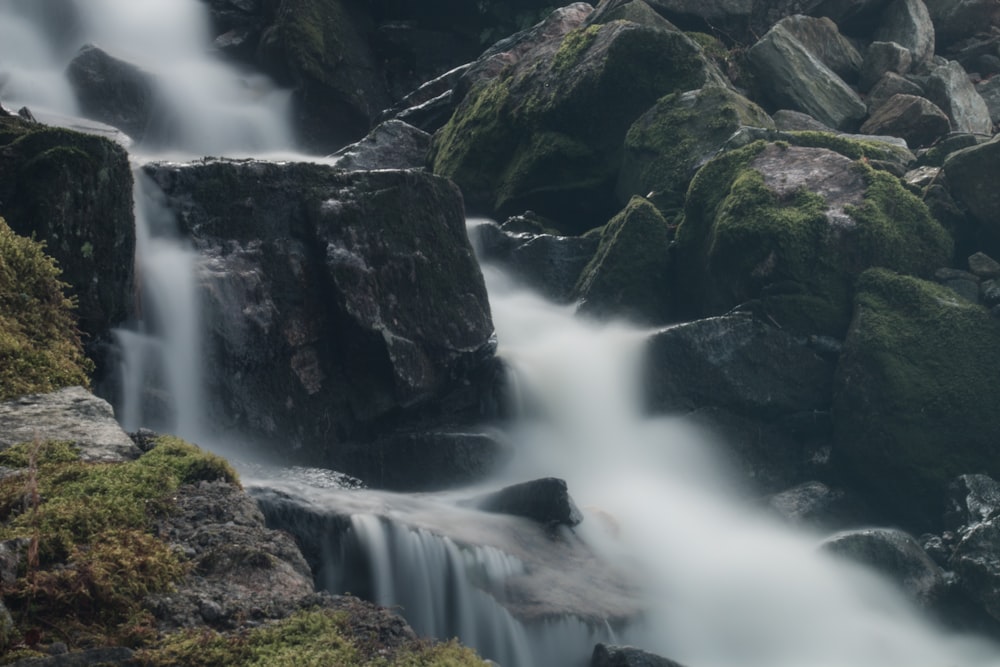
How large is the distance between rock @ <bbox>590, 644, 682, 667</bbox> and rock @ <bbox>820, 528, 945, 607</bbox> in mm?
5123

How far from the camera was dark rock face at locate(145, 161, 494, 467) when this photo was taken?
44.7 ft

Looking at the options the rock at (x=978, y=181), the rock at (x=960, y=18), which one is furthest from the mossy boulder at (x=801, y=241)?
the rock at (x=960, y=18)

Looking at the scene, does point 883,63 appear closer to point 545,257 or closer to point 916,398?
point 545,257

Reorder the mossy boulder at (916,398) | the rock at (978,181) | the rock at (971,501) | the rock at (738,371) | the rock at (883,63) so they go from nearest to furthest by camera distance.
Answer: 1. the rock at (971,501)
2. the mossy boulder at (916,398)
3. the rock at (738,371)
4. the rock at (978,181)
5. the rock at (883,63)

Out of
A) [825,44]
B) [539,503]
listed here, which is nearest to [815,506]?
[539,503]

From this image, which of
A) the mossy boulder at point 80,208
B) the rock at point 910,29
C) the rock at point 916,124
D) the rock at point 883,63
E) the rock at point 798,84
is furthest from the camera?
the rock at point 910,29

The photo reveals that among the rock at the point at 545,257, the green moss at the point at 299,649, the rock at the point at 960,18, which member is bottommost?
the green moss at the point at 299,649

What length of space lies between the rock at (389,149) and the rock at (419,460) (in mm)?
8664

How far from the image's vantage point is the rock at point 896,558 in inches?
524

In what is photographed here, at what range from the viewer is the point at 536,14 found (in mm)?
29266

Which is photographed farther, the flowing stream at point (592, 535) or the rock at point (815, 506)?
the rock at point (815, 506)

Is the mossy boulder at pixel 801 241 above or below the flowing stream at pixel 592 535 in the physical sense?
above

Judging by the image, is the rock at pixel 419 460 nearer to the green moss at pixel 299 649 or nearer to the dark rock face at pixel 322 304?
Answer: the dark rock face at pixel 322 304

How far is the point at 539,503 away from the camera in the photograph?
12.4 m
